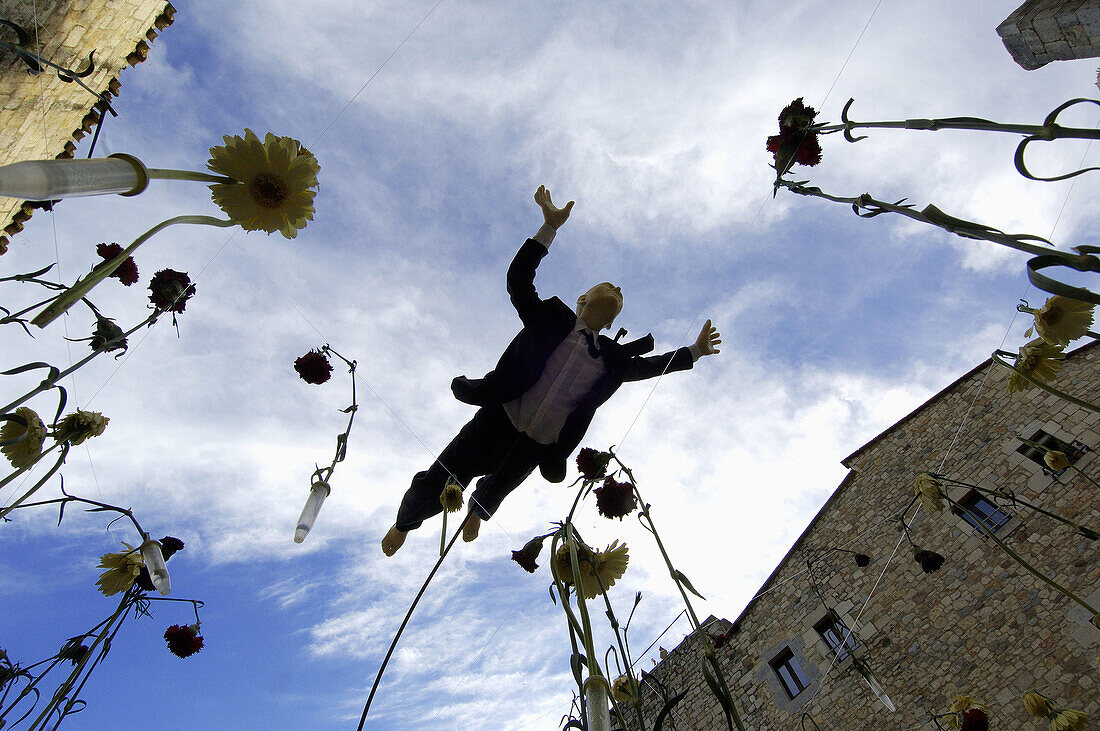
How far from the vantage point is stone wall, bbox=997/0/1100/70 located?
1.74 metres

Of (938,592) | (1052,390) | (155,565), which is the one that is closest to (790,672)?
(938,592)

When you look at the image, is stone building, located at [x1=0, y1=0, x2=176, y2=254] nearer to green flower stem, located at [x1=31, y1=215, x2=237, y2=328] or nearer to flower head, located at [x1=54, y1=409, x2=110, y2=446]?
flower head, located at [x1=54, y1=409, x2=110, y2=446]

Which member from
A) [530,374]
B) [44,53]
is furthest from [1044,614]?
[44,53]

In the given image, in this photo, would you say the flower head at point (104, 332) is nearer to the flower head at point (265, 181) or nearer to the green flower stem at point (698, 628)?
the flower head at point (265, 181)

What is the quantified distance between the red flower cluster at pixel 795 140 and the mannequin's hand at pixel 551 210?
36.7 inches

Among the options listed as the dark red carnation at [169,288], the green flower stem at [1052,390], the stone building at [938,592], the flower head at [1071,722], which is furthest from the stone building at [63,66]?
the flower head at [1071,722]

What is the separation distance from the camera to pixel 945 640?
187 inches

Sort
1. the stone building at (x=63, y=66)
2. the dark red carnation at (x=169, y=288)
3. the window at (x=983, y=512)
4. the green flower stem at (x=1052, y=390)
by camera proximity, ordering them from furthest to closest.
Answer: the window at (x=983, y=512) < the stone building at (x=63, y=66) < the dark red carnation at (x=169, y=288) < the green flower stem at (x=1052, y=390)

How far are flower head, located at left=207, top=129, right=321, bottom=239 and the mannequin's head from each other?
1.64 metres

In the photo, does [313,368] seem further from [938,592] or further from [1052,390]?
[938,592]

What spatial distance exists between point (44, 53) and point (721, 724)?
768 cm

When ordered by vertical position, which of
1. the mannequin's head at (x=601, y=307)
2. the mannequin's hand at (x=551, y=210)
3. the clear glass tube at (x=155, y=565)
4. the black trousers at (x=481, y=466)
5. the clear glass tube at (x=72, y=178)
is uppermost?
the mannequin's hand at (x=551, y=210)

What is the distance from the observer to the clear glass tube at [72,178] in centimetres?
78

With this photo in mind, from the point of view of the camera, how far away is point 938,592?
501 centimetres
